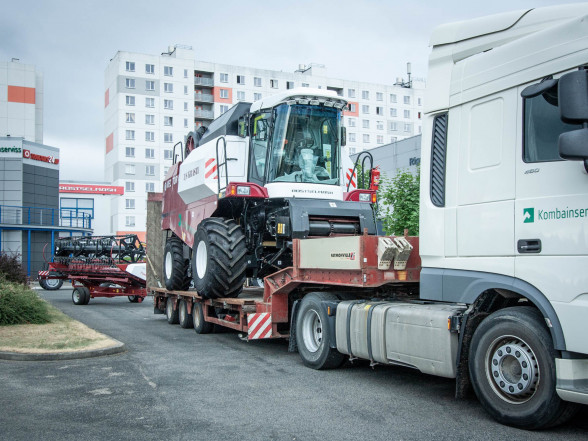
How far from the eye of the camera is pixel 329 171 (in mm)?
11055

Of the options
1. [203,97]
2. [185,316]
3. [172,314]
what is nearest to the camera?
[185,316]

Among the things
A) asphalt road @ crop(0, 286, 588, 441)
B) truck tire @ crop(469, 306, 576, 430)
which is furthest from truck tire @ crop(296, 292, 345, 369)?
truck tire @ crop(469, 306, 576, 430)

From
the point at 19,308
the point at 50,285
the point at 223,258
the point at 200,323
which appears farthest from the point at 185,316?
the point at 50,285

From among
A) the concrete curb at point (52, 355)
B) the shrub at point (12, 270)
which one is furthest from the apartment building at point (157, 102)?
the concrete curb at point (52, 355)

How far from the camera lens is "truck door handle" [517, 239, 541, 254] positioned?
5352 millimetres

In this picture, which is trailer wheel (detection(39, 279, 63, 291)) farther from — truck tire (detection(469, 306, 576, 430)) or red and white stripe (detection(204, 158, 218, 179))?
truck tire (detection(469, 306, 576, 430))

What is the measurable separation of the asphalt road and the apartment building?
61997 mm

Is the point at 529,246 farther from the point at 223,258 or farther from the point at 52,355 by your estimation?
the point at 52,355

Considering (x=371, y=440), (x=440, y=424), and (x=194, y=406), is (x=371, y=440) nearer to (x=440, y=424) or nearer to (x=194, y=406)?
(x=440, y=424)

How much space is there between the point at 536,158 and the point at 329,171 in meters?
5.81

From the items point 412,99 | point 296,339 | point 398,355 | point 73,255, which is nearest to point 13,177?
point 73,255

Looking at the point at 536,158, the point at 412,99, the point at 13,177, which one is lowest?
the point at 536,158

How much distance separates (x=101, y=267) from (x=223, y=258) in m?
11.7

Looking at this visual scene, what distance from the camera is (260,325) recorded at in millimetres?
9688
